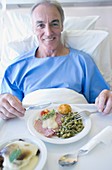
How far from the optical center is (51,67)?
4.80 feet

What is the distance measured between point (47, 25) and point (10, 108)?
72cm

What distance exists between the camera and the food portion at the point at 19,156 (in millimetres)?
678

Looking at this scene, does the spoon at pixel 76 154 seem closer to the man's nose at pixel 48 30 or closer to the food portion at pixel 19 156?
the food portion at pixel 19 156

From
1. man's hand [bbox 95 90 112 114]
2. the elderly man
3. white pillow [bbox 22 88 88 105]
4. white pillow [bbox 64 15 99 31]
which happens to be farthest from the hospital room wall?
man's hand [bbox 95 90 112 114]

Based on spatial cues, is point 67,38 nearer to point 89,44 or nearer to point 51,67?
point 89,44

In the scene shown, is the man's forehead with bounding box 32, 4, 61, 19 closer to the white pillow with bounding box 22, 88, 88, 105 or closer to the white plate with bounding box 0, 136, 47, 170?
the white pillow with bounding box 22, 88, 88, 105

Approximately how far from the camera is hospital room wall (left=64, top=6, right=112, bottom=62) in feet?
6.47

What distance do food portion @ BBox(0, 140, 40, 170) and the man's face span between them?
2.83 ft

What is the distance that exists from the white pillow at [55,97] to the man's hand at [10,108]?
0.27 m

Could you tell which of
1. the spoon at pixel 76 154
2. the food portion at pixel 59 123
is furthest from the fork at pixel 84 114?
the spoon at pixel 76 154

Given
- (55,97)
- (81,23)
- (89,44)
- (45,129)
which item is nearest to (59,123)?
A: (45,129)

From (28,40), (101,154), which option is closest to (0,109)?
(101,154)

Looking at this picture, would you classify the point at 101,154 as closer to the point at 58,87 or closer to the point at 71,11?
→ the point at 58,87

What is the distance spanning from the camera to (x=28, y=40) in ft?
5.47
